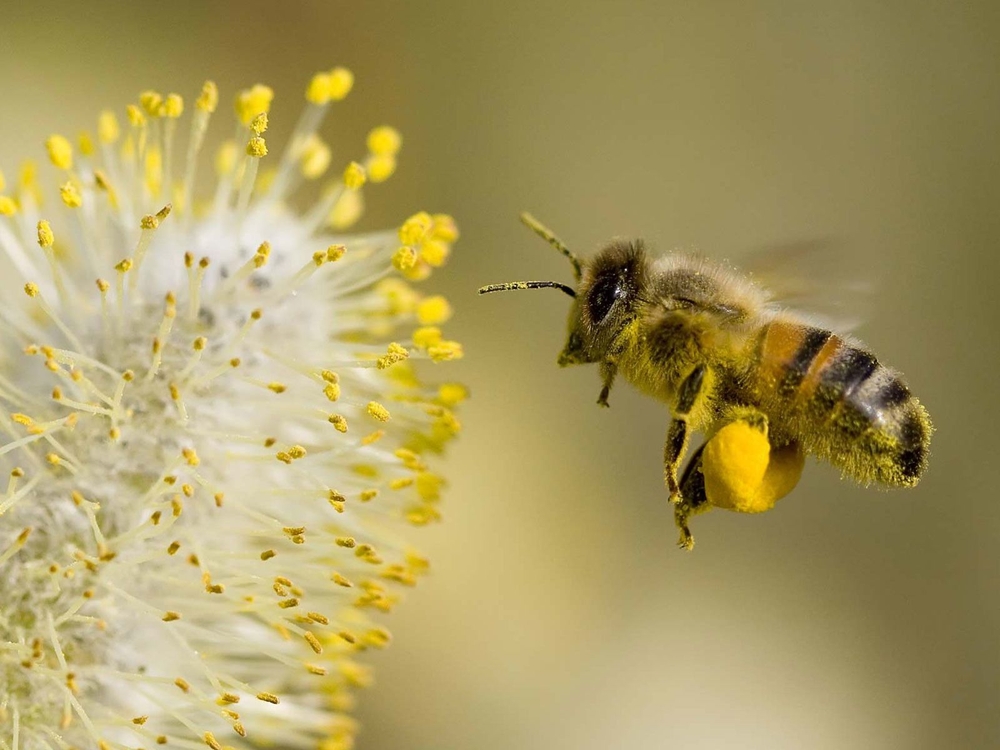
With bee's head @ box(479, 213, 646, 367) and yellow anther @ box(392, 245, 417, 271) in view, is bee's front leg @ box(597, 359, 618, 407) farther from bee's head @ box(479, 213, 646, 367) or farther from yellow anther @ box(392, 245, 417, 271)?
yellow anther @ box(392, 245, 417, 271)

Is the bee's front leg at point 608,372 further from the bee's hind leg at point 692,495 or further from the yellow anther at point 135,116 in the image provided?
the yellow anther at point 135,116

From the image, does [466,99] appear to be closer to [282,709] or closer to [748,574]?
[748,574]

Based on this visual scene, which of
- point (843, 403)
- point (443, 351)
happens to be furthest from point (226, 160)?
point (843, 403)

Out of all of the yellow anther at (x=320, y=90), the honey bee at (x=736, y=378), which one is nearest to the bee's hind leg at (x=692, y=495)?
the honey bee at (x=736, y=378)

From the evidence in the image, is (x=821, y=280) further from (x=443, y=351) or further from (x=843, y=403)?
(x=443, y=351)

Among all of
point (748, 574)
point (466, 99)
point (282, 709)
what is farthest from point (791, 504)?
point (282, 709)

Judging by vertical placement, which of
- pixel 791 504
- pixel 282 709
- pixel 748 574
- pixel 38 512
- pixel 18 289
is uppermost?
pixel 791 504

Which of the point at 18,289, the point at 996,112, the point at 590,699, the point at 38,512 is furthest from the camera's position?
the point at 996,112
